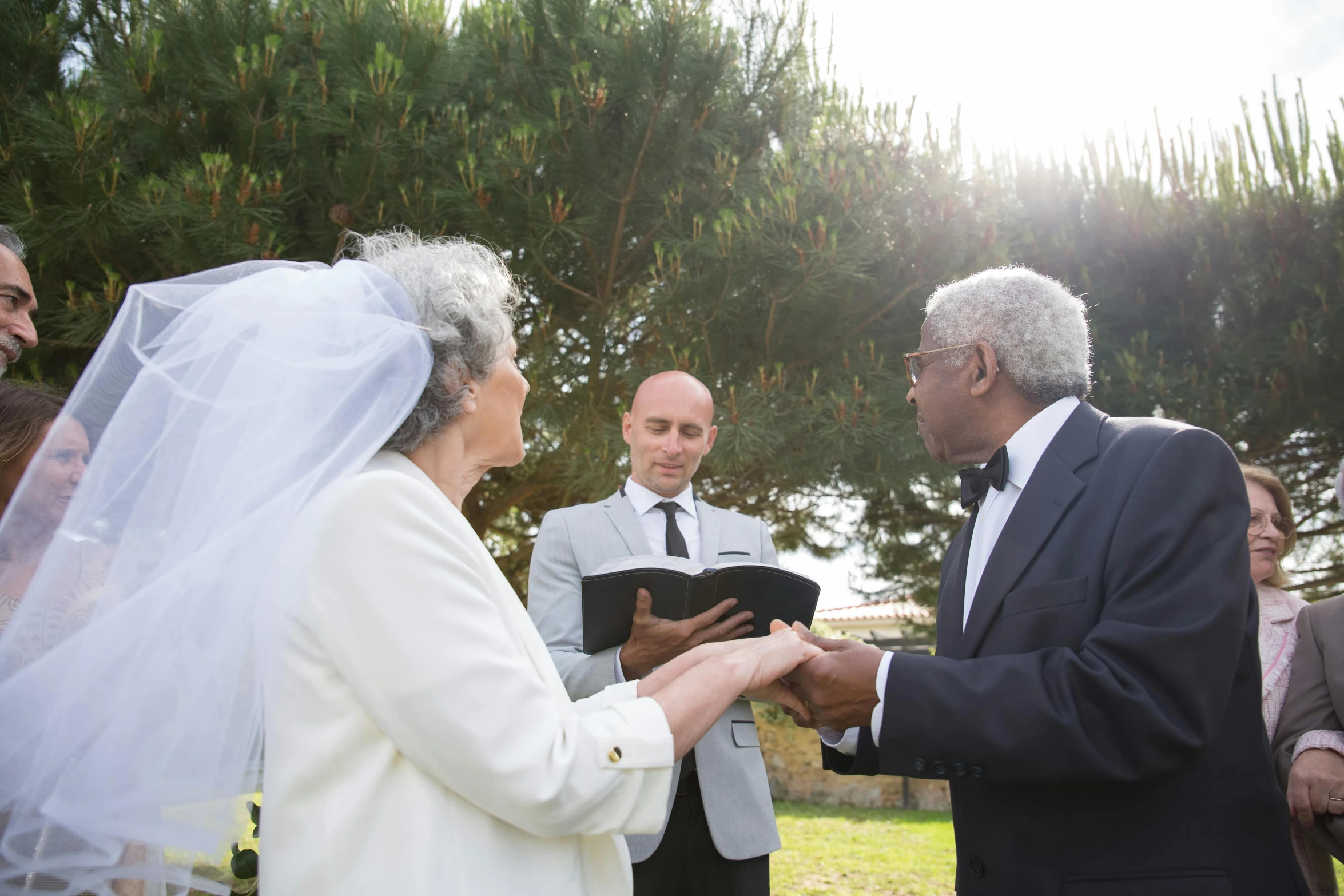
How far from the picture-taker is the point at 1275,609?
148 inches

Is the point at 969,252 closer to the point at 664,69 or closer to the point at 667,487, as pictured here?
the point at 664,69

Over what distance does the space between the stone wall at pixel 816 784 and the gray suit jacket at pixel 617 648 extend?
32.4 feet

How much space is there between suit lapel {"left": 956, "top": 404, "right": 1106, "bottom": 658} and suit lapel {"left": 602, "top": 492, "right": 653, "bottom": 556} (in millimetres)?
1439

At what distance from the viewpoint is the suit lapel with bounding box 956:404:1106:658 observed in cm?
208

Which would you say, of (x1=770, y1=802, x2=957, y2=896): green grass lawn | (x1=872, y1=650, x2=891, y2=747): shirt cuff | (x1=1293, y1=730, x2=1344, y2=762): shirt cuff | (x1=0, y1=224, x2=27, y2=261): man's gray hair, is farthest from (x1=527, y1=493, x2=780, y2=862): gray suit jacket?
(x1=770, y1=802, x2=957, y2=896): green grass lawn

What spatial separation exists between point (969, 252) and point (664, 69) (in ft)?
7.01

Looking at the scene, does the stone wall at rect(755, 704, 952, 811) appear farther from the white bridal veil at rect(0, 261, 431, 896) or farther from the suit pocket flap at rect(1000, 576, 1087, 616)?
the white bridal veil at rect(0, 261, 431, 896)

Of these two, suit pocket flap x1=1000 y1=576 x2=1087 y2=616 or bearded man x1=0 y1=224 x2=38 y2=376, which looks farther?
bearded man x1=0 y1=224 x2=38 y2=376

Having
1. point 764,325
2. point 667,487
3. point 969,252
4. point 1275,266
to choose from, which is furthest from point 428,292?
point 1275,266

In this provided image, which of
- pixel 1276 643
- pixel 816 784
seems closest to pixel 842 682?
pixel 1276 643

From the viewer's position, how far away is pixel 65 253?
4.97 metres

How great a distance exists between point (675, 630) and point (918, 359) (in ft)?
3.42

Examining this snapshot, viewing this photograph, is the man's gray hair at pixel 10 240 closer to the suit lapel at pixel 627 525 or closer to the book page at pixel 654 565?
the suit lapel at pixel 627 525

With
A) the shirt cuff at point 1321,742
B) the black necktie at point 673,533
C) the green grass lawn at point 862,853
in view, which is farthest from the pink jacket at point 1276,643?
the green grass lawn at point 862,853
